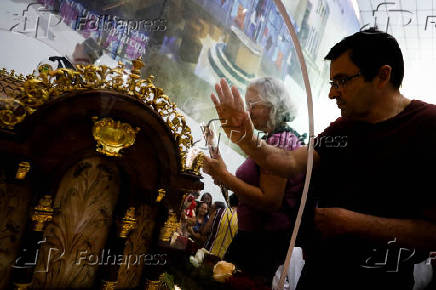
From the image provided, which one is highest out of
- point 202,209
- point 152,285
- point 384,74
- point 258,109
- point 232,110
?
point 384,74

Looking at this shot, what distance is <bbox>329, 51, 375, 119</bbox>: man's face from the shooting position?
1.12 m

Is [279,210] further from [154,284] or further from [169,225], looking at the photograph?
[154,284]

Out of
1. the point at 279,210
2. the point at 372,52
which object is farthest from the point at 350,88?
the point at 279,210

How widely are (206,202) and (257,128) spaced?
7.09 ft

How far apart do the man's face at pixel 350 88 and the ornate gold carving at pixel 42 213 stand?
115 centimetres

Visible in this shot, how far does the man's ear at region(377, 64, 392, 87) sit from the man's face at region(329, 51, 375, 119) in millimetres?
39

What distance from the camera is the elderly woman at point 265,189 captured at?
1.39m

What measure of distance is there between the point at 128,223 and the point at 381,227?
0.98 meters

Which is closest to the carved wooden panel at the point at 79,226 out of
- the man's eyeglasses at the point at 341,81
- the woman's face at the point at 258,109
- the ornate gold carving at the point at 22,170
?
the ornate gold carving at the point at 22,170

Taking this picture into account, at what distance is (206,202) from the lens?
3455 millimetres

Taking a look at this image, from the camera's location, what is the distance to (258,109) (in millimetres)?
1454

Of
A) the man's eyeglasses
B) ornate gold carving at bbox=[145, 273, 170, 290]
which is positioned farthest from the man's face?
ornate gold carving at bbox=[145, 273, 170, 290]

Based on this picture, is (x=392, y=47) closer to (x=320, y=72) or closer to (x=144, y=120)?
(x=144, y=120)

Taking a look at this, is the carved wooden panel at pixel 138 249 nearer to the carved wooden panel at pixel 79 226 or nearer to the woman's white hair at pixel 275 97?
the carved wooden panel at pixel 79 226
